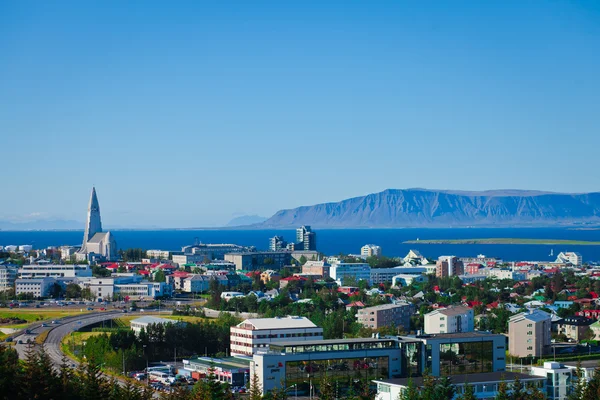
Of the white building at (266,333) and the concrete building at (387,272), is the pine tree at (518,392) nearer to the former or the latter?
the white building at (266,333)

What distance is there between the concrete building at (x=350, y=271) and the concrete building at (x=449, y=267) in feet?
14.6

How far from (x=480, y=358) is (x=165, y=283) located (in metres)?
30.1

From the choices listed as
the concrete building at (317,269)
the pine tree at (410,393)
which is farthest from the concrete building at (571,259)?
the pine tree at (410,393)

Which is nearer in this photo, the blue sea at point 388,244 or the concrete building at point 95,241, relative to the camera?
the concrete building at point 95,241

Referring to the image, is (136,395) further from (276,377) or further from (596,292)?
(596,292)

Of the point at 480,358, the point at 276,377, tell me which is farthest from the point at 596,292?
the point at 276,377

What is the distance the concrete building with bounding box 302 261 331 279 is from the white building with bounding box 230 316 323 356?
29.2 m

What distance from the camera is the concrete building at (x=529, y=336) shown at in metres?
25.9

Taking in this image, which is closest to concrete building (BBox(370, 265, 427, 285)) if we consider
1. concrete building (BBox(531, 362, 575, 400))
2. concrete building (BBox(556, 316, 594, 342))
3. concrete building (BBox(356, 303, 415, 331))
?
concrete building (BBox(356, 303, 415, 331))

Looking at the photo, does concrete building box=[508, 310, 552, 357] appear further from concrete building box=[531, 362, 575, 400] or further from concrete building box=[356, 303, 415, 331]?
concrete building box=[531, 362, 575, 400]

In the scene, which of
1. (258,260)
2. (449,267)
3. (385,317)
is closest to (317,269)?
(449,267)

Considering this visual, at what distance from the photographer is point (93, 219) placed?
73938 millimetres

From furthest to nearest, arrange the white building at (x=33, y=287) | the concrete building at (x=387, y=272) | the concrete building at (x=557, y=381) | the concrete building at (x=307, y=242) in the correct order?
the concrete building at (x=307, y=242), the concrete building at (x=387, y=272), the white building at (x=33, y=287), the concrete building at (x=557, y=381)

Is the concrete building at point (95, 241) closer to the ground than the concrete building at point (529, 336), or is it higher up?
higher up
